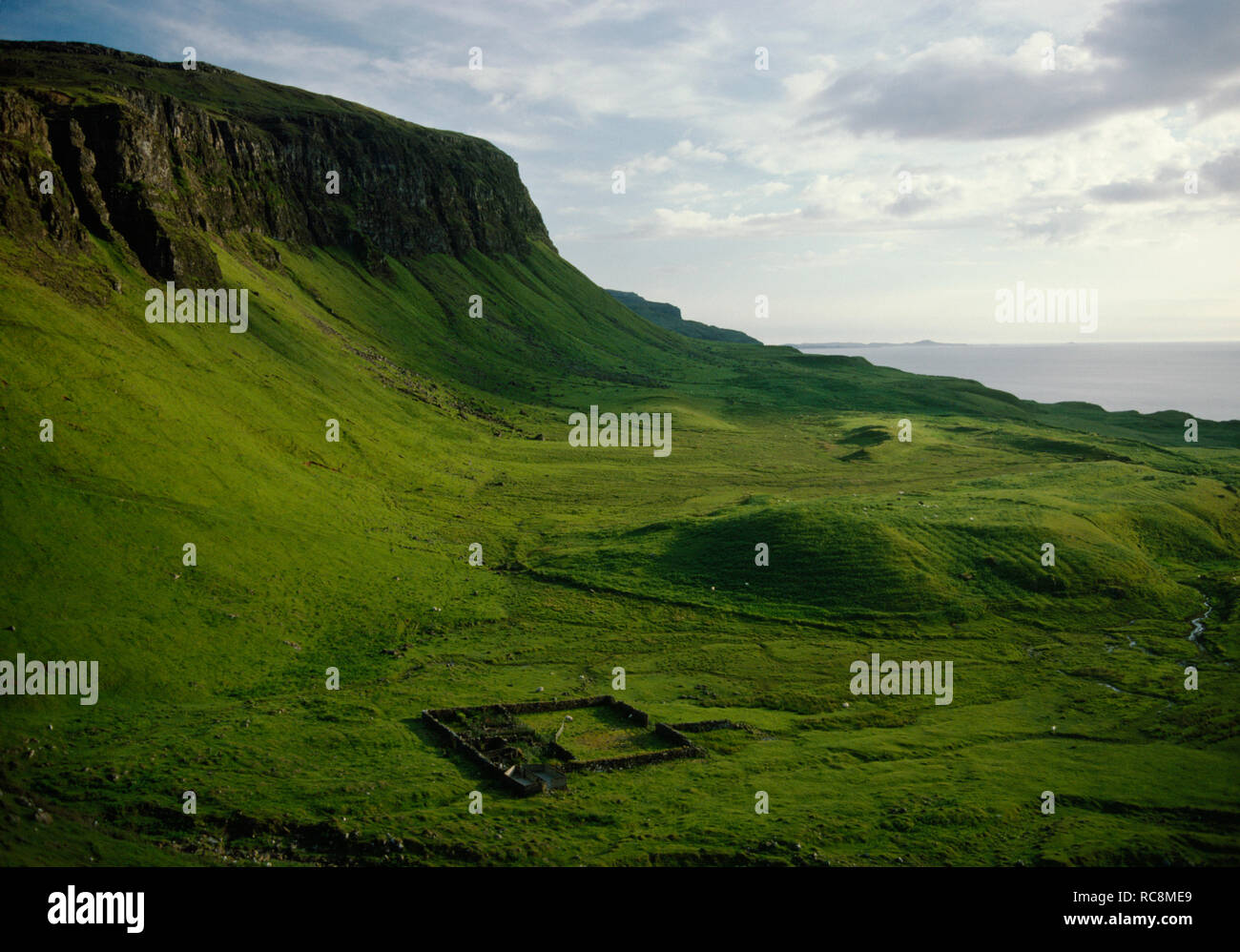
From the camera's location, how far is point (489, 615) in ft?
197

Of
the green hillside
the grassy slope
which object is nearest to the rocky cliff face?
the green hillside

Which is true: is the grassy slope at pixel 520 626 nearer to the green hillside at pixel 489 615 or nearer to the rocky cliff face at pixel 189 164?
the green hillside at pixel 489 615

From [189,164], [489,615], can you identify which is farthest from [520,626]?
[189,164]

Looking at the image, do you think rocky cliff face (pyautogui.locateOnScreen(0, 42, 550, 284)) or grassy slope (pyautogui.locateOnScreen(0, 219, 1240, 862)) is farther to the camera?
rocky cliff face (pyautogui.locateOnScreen(0, 42, 550, 284))

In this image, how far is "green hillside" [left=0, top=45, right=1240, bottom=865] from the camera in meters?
32.5

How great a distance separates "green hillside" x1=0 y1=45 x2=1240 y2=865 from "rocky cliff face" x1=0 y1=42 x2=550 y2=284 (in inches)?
41.9

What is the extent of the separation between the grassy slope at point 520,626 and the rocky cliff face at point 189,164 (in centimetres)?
669

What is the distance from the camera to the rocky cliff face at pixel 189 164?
8394 cm

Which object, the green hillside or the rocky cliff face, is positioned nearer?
the green hillside

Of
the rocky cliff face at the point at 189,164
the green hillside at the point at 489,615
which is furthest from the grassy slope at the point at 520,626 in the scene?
the rocky cliff face at the point at 189,164

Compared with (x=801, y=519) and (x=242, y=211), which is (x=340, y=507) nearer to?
(x=801, y=519)

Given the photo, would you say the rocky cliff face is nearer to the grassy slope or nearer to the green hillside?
the green hillside

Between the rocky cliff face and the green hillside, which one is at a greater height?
the rocky cliff face
